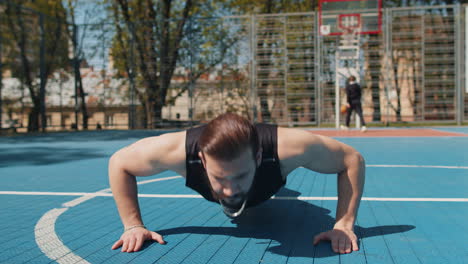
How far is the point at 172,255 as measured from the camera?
1.92 meters

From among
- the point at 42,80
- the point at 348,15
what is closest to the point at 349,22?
the point at 348,15

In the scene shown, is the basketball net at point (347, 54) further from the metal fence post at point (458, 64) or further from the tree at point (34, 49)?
the tree at point (34, 49)

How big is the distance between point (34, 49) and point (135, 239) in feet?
43.3

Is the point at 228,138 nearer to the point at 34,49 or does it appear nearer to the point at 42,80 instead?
the point at 42,80

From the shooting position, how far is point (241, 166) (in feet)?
5.24

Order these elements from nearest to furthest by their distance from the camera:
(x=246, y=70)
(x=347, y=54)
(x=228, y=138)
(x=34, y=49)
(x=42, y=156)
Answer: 1. (x=228, y=138)
2. (x=42, y=156)
3. (x=347, y=54)
4. (x=34, y=49)
5. (x=246, y=70)

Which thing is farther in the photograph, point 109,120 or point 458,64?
point 109,120

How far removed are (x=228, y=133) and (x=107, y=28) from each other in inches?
574

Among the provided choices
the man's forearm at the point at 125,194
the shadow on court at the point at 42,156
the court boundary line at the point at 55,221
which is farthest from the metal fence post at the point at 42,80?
the man's forearm at the point at 125,194

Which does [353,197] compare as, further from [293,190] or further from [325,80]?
[325,80]

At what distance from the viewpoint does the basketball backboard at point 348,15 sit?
13672 mm

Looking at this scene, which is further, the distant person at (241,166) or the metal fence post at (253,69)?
the metal fence post at (253,69)

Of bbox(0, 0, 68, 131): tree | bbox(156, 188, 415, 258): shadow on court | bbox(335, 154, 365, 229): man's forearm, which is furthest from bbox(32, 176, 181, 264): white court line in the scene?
bbox(0, 0, 68, 131): tree

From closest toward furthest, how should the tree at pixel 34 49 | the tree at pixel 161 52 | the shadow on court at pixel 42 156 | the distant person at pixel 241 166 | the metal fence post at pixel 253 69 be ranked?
1. the distant person at pixel 241 166
2. the shadow on court at pixel 42 156
3. the tree at pixel 34 49
4. the metal fence post at pixel 253 69
5. the tree at pixel 161 52
